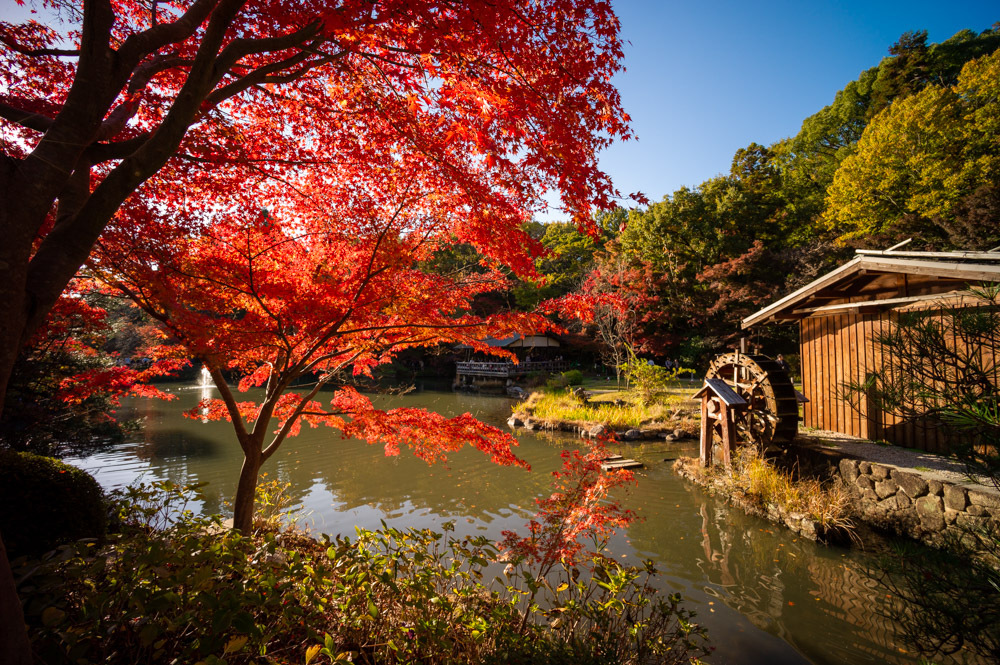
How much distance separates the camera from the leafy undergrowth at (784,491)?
19.2 feet

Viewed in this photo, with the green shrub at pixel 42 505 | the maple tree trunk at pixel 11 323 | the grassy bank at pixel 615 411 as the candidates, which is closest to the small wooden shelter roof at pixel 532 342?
the grassy bank at pixel 615 411

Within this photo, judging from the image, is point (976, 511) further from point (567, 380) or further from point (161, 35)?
point (567, 380)

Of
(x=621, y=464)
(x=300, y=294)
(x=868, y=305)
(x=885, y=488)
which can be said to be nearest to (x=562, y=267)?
(x=621, y=464)

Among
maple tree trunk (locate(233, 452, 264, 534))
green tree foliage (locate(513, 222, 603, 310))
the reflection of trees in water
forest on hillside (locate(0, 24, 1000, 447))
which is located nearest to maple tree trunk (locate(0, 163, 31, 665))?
maple tree trunk (locate(233, 452, 264, 534))

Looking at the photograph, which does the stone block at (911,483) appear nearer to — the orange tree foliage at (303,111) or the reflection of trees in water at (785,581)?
the reflection of trees in water at (785,581)

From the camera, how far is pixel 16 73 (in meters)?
3.06

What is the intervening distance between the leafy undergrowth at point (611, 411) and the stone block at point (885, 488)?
18.9ft

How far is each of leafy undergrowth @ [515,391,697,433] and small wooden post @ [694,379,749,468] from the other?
345 centimetres

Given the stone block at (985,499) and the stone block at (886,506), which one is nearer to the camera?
the stone block at (985,499)

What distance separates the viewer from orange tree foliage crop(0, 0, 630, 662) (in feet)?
7.20

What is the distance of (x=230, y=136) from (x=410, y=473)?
7.49m

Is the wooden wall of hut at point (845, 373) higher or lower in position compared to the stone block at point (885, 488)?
higher

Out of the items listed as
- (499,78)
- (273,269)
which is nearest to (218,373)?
(273,269)

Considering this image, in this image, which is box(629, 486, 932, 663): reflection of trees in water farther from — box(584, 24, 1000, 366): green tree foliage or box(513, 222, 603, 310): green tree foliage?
box(513, 222, 603, 310): green tree foliage
